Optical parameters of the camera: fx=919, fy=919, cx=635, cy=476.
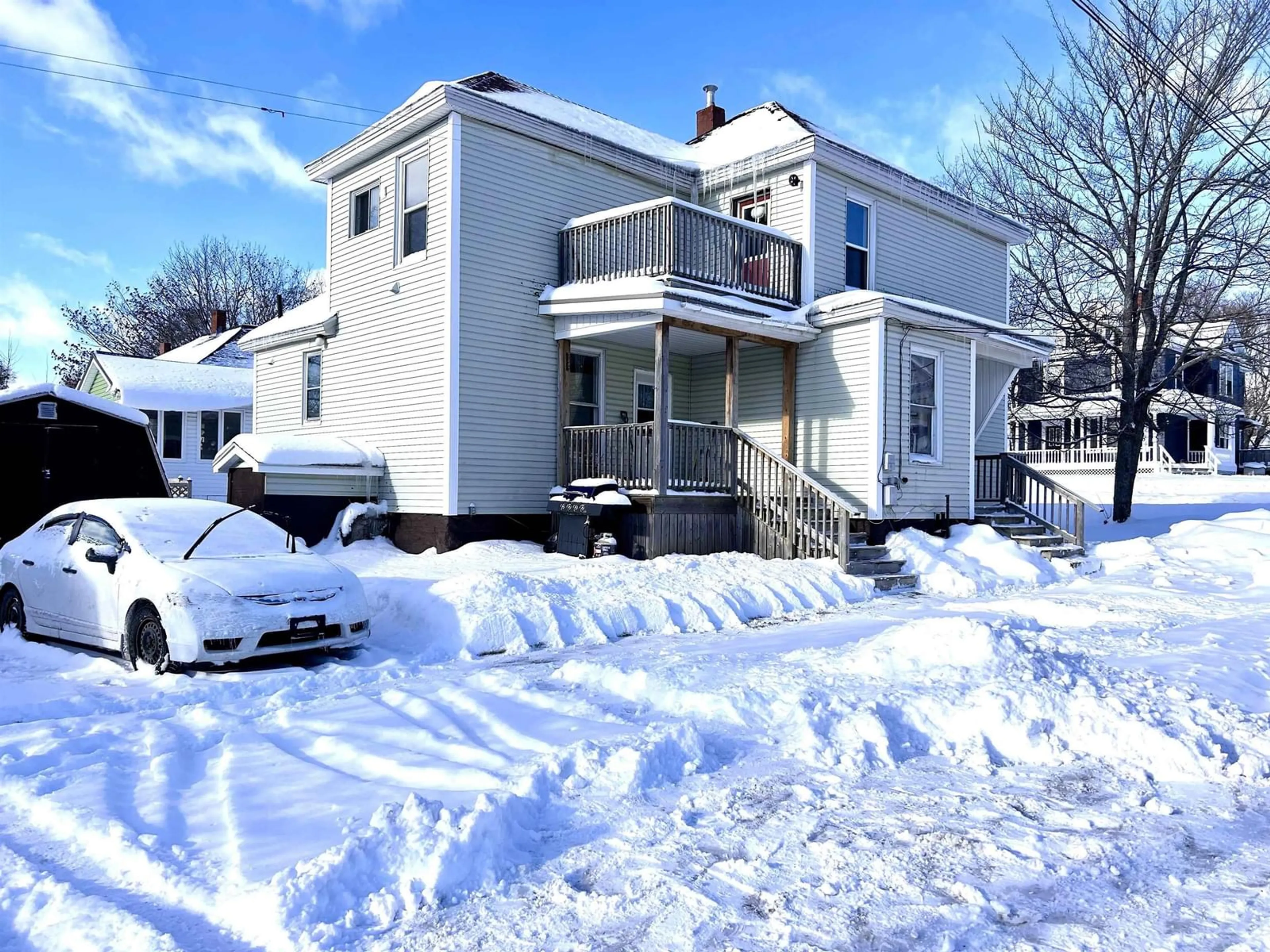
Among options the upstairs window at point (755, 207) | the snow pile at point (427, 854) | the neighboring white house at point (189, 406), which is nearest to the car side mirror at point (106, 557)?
the snow pile at point (427, 854)

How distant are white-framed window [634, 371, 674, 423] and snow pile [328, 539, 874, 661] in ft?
14.6

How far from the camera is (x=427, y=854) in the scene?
12.3 ft

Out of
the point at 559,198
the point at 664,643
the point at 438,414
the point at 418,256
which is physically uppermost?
the point at 559,198

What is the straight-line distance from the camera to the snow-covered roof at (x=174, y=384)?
2931cm

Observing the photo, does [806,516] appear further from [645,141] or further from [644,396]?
[645,141]

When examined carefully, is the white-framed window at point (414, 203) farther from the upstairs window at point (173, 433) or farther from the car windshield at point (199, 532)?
the upstairs window at point (173, 433)

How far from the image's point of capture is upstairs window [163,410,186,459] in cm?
2994

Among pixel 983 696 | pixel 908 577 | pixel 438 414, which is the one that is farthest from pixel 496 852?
pixel 438 414

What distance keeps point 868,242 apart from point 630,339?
5.34 meters

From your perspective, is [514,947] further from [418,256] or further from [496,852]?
[418,256]

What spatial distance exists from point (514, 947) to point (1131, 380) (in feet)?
76.3

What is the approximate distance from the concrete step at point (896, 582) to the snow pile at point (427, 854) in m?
8.52

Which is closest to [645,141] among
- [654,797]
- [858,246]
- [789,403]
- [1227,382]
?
[858,246]

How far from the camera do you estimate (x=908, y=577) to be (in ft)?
43.2
